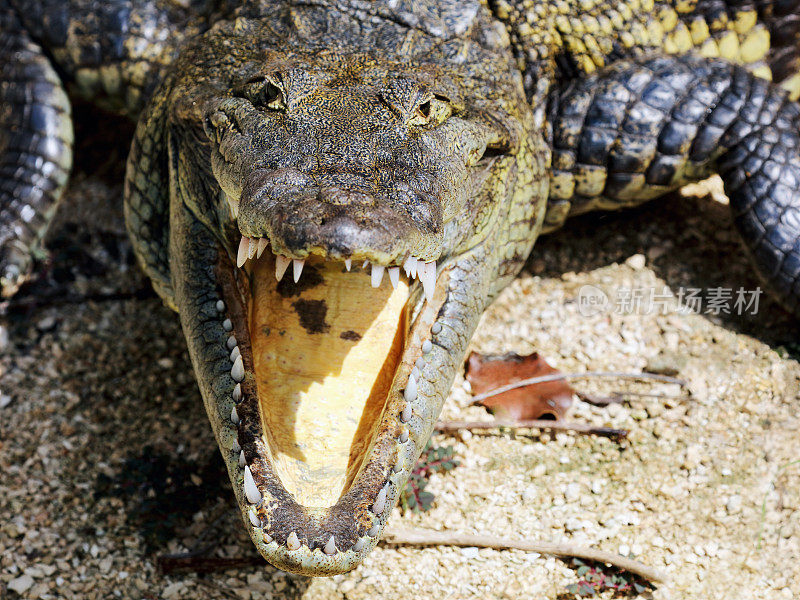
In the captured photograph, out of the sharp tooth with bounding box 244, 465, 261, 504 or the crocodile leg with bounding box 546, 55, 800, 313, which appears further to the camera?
the crocodile leg with bounding box 546, 55, 800, 313

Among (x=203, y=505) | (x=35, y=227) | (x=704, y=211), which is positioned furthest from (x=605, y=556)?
(x=35, y=227)

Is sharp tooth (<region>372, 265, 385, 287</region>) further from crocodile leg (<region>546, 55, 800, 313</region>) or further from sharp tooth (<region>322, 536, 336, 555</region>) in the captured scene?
crocodile leg (<region>546, 55, 800, 313</region>)

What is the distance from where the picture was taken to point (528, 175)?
→ 3203mm

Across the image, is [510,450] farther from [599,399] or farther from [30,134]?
[30,134]

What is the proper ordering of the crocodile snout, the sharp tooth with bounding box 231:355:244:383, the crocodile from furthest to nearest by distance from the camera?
1. the sharp tooth with bounding box 231:355:244:383
2. the crocodile
3. the crocodile snout

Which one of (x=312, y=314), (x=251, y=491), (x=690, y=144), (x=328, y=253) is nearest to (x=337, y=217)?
(x=328, y=253)

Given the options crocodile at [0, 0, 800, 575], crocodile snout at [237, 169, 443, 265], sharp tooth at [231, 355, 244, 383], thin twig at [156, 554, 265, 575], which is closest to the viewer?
crocodile snout at [237, 169, 443, 265]

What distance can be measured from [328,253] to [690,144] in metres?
2.13

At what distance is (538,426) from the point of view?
305 cm

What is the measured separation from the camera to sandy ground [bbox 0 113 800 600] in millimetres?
2670

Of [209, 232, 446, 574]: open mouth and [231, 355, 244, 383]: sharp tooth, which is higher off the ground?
[231, 355, 244, 383]: sharp tooth

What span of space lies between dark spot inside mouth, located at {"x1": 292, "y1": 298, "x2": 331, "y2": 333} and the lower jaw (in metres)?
0.23

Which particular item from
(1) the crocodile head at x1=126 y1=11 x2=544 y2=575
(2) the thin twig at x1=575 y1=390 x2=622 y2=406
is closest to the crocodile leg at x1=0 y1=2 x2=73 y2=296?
(1) the crocodile head at x1=126 y1=11 x2=544 y2=575

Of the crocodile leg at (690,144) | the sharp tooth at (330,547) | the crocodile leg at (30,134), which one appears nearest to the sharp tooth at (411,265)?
the sharp tooth at (330,547)
